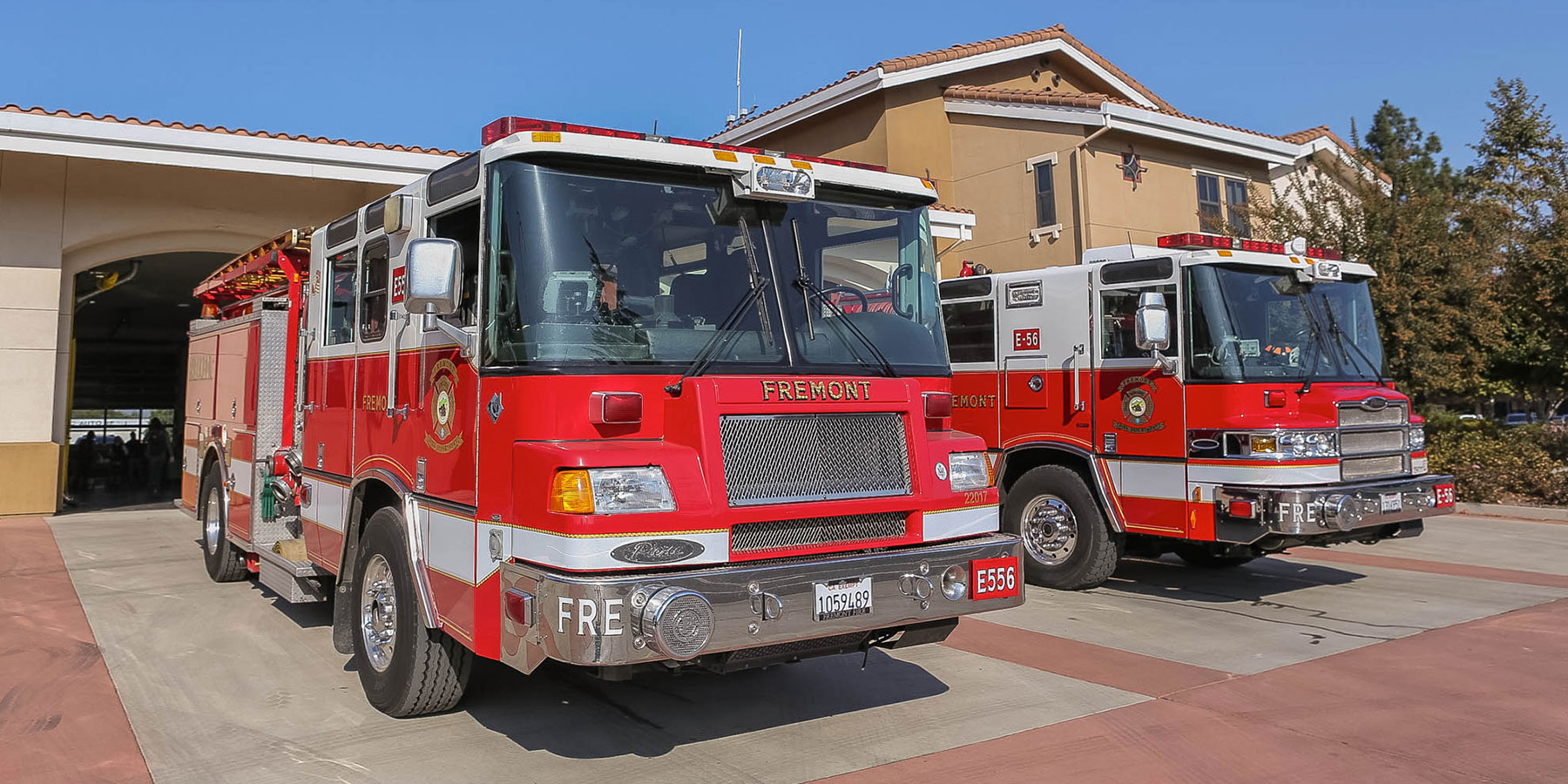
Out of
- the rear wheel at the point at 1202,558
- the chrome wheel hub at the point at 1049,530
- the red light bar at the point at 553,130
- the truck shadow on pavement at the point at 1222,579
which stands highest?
the red light bar at the point at 553,130

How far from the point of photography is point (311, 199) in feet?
49.3

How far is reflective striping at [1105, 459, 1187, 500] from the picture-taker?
25.6 feet

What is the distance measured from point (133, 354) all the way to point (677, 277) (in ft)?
113

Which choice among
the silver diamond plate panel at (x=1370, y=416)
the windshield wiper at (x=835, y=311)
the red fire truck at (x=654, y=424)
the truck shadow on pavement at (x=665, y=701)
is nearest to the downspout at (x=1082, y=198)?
the silver diamond plate panel at (x=1370, y=416)

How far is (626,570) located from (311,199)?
13.4 meters

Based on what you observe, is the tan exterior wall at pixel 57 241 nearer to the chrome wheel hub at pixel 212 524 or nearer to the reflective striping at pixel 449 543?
the chrome wheel hub at pixel 212 524

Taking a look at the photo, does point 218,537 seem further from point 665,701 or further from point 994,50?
point 994,50

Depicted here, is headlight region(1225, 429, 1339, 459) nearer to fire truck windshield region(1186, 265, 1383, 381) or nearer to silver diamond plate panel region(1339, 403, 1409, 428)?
silver diamond plate panel region(1339, 403, 1409, 428)

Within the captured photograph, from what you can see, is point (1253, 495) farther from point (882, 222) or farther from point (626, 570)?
point (626, 570)

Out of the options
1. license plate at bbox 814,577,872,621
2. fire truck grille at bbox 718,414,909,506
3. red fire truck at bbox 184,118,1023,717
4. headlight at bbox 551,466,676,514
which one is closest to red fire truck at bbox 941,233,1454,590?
red fire truck at bbox 184,118,1023,717

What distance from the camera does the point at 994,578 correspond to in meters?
4.70

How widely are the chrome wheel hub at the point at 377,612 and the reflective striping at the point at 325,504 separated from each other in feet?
2.02

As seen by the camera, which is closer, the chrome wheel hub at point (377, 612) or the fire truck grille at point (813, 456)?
the fire truck grille at point (813, 456)

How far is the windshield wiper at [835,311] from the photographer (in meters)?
4.69
